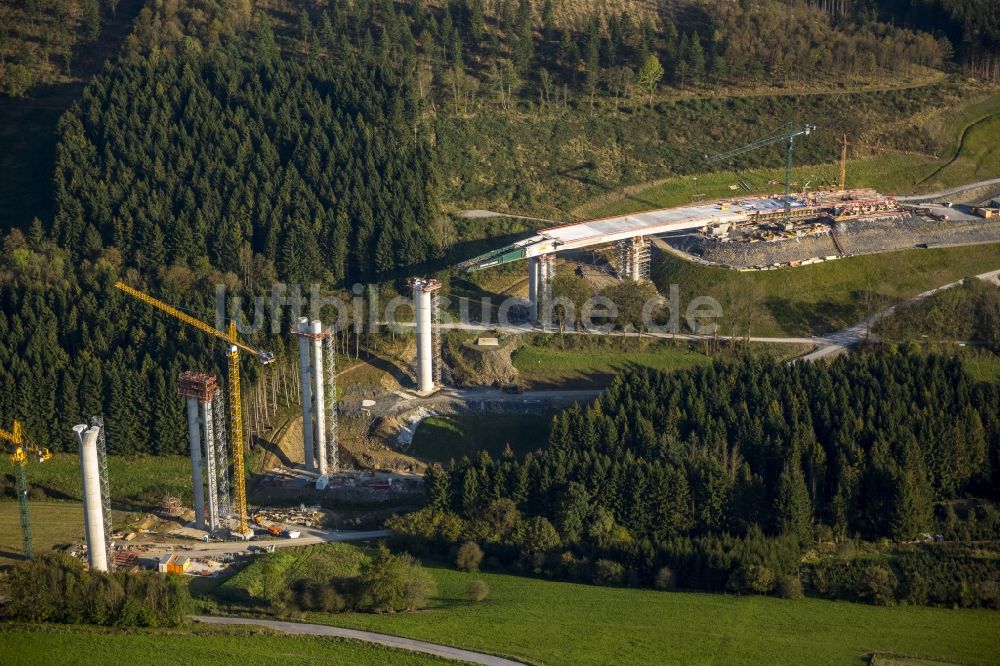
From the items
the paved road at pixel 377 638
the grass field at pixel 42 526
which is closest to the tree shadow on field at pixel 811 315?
the paved road at pixel 377 638

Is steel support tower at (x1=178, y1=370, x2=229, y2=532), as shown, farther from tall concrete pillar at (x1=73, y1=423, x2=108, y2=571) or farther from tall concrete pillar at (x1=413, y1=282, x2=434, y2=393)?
tall concrete pillar at (x1=413, y1=282, x2=434, y2=393)

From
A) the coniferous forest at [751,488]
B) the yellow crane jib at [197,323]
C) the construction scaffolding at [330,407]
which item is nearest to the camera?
the coniferous forest at [751,488]

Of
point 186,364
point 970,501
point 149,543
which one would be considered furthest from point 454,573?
point 970,501

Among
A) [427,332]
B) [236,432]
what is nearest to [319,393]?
[236,432]

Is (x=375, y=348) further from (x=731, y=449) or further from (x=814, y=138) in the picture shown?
(x=814, y=138)

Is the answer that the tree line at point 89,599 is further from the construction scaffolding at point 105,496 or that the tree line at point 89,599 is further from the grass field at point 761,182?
the grass field at point 761,182

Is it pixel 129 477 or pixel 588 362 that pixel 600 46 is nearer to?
pixel 588 362

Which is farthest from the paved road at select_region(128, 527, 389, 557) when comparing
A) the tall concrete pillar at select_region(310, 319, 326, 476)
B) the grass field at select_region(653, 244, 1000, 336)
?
the grass field at select_region(653, 244, 1000, 336)

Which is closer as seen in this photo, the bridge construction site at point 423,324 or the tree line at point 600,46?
the bridge construction site at point 423,324
